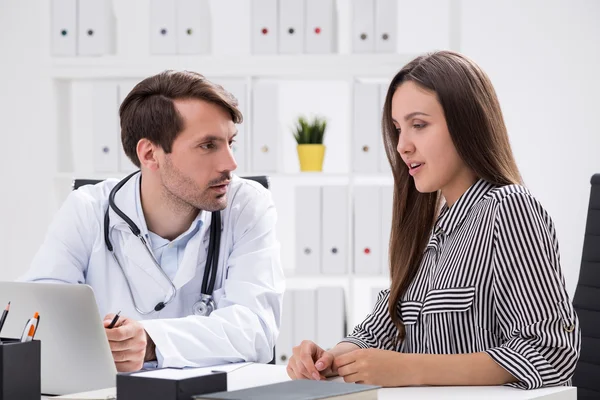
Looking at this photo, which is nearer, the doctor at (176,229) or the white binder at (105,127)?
the doctor at (176,229)

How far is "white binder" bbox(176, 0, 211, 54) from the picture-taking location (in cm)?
331

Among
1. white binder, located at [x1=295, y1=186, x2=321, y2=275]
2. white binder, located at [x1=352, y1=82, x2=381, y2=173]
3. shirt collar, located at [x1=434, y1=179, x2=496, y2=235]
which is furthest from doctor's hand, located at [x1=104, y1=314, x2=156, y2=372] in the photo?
white binder, located at [x1=352, y1=82, x2=381, y2=173]

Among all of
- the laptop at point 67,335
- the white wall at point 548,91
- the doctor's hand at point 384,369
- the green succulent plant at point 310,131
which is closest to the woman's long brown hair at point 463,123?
the doctor's hand at point 384,369

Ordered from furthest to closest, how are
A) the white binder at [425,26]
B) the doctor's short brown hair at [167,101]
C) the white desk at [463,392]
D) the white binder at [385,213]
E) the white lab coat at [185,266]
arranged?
1. the white binder at [425,26]
2. the white binder at [385,213]
3. the doctor's short brown hair at [167,101]
4. the white lab coat at [185,266]
5. the white desk at [463,392]

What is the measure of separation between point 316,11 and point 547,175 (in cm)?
125

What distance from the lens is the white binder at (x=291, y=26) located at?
325 centimetres

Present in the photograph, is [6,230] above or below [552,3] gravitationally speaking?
below

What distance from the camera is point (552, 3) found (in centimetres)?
351

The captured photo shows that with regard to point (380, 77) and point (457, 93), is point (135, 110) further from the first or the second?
point (380, 77)

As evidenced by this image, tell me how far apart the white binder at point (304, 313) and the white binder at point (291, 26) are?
3.25 ft

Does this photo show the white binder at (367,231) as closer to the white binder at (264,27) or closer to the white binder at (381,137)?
the white binder at (381,137)

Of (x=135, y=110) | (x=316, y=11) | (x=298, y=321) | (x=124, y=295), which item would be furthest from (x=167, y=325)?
(x=316, y=11)

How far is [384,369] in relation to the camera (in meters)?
1.32

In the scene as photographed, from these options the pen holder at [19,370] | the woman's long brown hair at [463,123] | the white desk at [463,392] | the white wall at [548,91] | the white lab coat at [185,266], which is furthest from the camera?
the white wall at [548,91]
